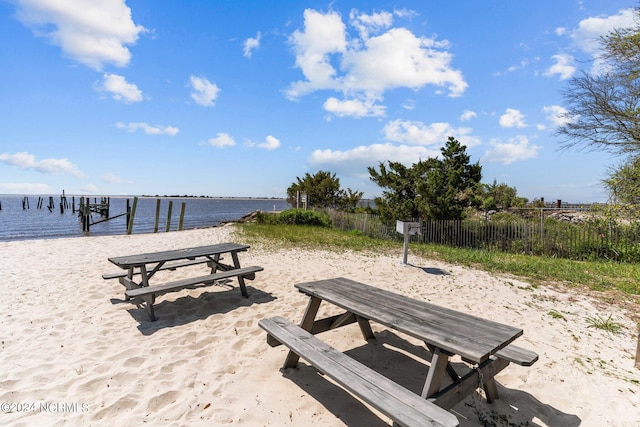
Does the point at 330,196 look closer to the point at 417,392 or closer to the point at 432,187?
the point at 432,187

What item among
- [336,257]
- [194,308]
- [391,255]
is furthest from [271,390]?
[391,255]

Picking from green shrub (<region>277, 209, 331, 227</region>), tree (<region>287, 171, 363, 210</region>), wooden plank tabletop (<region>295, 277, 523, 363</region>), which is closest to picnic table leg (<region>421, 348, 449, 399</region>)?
wooden plank tabletop (<region>295, 277, 523, 363</region>)

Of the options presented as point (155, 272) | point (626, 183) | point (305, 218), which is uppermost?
point (626, 183)

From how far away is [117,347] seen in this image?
361 cm

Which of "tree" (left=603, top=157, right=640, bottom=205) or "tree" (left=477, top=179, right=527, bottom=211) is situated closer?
"tree" (left=603, top=157, right=640, bottom=205)

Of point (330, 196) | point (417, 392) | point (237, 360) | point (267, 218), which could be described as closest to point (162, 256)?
Result: point (237, 360)

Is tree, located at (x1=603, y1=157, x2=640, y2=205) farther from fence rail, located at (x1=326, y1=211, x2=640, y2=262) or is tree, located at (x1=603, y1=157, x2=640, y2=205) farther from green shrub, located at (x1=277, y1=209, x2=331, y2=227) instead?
green shrub, located at (x1=277, y1=209, x2=331, y2=227)

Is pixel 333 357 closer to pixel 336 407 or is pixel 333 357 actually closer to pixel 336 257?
pixel 336 407

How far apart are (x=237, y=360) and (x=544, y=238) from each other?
38.2 feet

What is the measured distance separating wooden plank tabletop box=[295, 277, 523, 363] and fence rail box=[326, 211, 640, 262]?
10.4 meters

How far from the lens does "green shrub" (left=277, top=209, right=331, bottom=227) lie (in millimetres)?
20308

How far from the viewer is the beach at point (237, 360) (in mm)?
2609

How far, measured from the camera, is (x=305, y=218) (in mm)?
20422

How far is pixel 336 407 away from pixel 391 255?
770 cm
